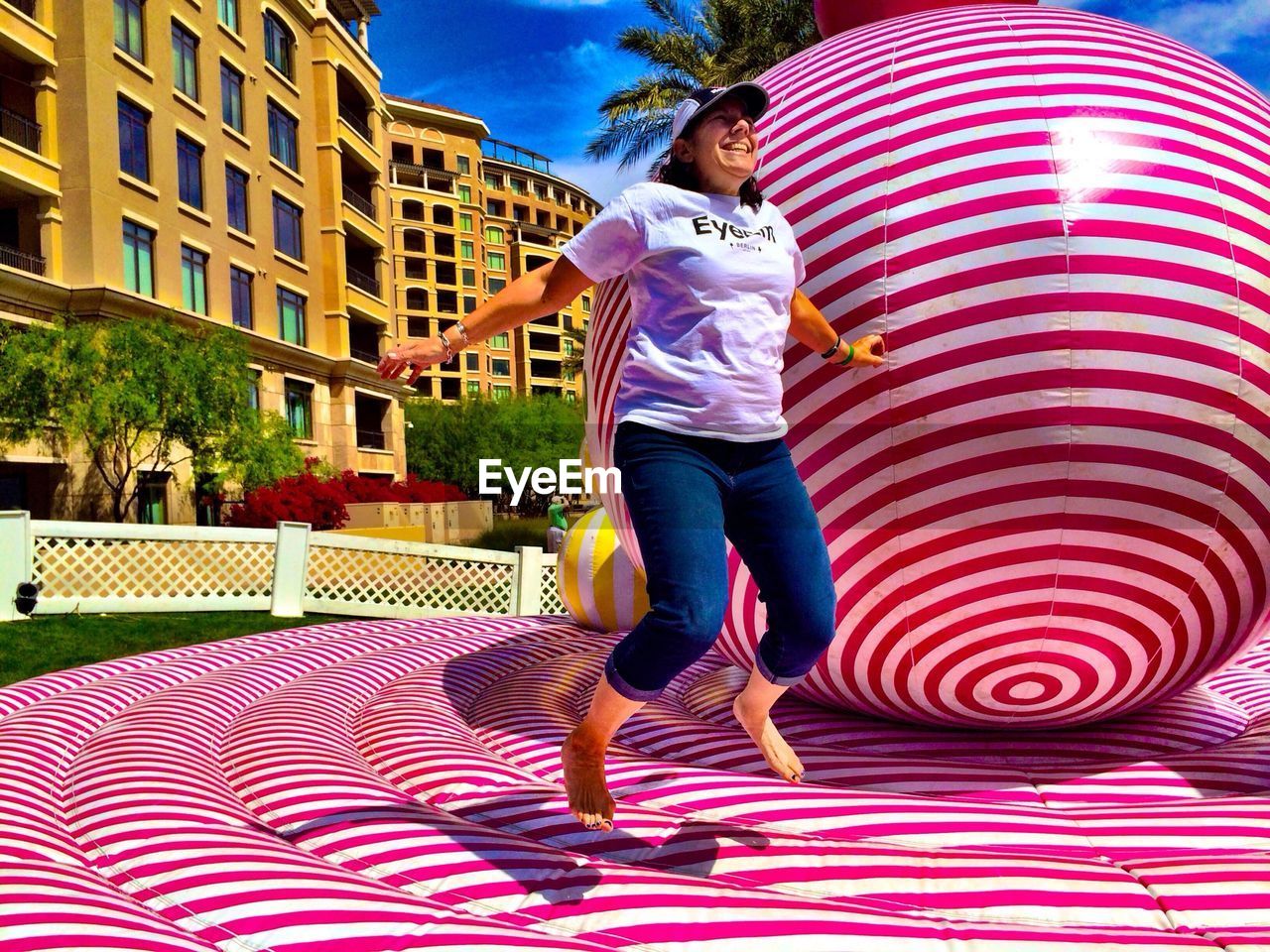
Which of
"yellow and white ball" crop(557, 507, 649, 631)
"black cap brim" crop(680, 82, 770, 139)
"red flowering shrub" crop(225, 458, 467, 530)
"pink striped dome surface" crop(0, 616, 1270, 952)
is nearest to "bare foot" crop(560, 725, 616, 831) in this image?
"pink striped dome surface" crop(0, 616, 1270, 952)

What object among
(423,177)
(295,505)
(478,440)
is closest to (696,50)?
(295,505)

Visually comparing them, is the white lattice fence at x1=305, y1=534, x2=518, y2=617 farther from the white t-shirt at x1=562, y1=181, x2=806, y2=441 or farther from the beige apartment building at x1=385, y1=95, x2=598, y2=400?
the beige apartment building at x1=385, y1=95, x2=598, y2=400

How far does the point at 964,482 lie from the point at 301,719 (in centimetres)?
320

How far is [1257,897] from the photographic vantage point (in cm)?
235

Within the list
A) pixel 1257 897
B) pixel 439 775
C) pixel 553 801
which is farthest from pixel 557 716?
pixel 1257 897

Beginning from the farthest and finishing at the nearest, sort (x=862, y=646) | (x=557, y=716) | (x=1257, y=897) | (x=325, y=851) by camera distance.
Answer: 1. (x=557, y=716)
2. (x=862, y=646)
3. (x=325, y=851)
4. (x=1257, y=897)

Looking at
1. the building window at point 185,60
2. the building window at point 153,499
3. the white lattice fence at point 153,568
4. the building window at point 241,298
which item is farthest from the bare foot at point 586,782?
the building window at point 185,60

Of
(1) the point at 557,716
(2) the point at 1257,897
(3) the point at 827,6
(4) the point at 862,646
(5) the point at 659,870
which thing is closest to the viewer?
(2) the point at 1257,897

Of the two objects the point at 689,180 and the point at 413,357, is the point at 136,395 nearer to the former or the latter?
the point at 413,357

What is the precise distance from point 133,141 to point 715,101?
29.6 m

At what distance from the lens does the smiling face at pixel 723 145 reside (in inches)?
113

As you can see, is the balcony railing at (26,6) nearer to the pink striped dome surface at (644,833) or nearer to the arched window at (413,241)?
the pink striped dome surface at (644,833)

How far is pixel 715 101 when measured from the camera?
2877 mm

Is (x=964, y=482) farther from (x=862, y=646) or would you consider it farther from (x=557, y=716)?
(x=557, y=716)
